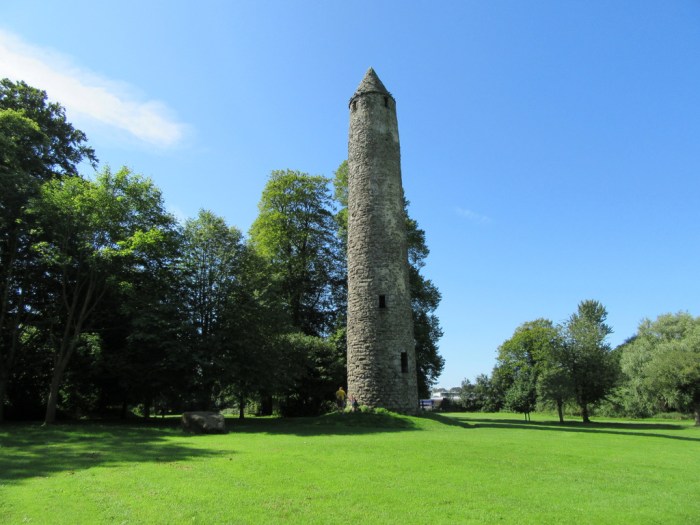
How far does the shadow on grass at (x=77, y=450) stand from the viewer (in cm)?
866

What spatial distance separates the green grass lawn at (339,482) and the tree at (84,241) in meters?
7.78

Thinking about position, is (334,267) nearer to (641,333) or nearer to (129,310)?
(129,310)

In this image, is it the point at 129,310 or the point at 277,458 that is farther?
the point at 129,310

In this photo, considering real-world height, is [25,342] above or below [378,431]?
above

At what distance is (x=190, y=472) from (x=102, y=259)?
14.1 m

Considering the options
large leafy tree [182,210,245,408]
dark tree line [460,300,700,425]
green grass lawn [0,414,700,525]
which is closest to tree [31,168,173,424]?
large leafy tree [182,210,245,408]

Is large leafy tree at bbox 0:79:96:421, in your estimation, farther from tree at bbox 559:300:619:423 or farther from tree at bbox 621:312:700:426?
tree at bbox 621:312:700:426

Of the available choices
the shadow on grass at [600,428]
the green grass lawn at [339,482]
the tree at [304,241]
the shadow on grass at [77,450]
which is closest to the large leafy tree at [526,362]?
the shadow on grass at [600,428]

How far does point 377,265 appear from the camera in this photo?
2147cm

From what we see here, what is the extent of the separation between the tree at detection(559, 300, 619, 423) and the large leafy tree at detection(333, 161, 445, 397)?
947 cm

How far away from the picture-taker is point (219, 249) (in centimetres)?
2188

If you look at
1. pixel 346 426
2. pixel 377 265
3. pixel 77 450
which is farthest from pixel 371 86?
pixel 77 450

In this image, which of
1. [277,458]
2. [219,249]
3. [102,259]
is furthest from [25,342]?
[277,458]

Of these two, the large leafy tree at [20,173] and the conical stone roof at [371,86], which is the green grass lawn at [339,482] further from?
the conical stone roof at [371,86]
